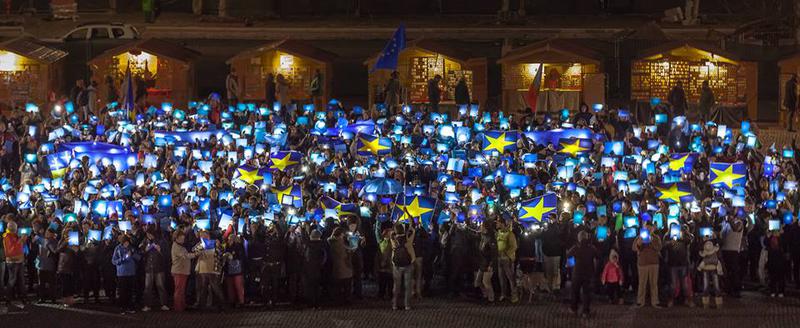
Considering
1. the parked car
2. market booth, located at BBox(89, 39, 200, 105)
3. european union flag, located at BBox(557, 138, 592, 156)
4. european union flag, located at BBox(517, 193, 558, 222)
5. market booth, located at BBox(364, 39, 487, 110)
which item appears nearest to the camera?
european union flag, located at BBox(517, 193, 558, 222)

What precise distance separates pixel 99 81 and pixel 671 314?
20.9 m

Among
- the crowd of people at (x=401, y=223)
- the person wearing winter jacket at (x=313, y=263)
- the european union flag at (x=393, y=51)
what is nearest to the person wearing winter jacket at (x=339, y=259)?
the crowd of people at (x=401, y=223)

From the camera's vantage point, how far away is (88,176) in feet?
95.6

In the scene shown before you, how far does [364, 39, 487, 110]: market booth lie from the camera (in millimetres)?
41094

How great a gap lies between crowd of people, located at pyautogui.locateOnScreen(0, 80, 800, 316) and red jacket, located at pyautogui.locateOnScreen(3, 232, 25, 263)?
40 mm

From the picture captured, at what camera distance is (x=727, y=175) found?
1109 inches

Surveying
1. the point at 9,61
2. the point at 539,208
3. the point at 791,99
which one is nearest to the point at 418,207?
the point at 539,208

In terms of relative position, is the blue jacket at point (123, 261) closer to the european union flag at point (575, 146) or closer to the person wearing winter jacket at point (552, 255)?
the person wearing winter jacket at point (552, 255)

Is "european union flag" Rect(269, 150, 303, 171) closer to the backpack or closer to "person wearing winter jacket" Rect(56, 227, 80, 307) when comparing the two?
"person wearing winter jacket" Rect(56, 227, 80, 307)

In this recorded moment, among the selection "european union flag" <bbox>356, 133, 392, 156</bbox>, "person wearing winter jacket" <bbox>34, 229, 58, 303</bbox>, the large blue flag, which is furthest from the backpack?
"european union flag" <bbox>356, 133, 392, 156</bbox>

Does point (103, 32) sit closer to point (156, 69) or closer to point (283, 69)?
point (156, 69)

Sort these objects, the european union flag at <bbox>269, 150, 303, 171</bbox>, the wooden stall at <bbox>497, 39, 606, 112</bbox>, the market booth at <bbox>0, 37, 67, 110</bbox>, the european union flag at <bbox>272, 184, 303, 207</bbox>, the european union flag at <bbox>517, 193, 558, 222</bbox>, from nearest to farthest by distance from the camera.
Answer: the european union flag at <bbox>517, 193, 558, 222</bbox>, the european union flag at <bbox>272, 184, 303, 207</bbox>, the european union flag at <bbox>269, 150, 303, 171</bbox>, the wooden stall at <bbox>497, 39, 606, 112</bbox>, the market booth at <bbox>0, 37, 67, 110</bbox>

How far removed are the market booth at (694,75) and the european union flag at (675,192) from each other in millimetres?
12996

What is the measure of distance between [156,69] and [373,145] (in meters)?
12.3
